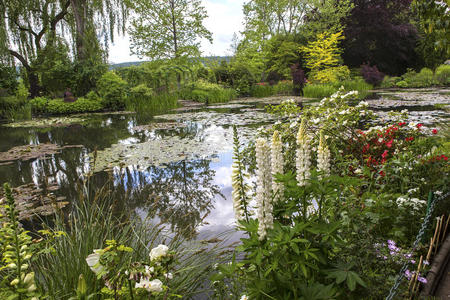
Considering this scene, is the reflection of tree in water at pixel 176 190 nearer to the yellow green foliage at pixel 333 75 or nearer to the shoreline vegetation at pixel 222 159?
the shoreline vegetation at pixel 222 159

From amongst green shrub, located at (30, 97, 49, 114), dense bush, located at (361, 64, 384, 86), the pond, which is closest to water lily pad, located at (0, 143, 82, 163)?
the pond

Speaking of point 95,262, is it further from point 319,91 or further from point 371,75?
point 371,75

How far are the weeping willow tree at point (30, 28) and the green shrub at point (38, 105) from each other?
2568 mm

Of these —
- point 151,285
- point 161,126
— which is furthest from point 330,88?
point 151,285

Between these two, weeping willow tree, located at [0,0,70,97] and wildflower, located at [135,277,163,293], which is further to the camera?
weeping willow tree, located at [0,0,70,97]

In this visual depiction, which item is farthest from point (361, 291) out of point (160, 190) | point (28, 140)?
point (28, 140)

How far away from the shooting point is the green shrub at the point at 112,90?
→ 48.1 ft

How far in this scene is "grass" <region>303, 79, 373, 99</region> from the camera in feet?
51.6

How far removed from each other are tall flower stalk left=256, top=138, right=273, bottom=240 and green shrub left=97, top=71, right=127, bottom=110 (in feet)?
49.3

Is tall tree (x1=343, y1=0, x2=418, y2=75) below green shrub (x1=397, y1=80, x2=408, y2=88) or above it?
above

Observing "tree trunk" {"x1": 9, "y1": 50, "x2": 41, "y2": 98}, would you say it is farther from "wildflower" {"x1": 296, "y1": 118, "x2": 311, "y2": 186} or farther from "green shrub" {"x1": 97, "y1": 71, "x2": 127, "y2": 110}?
"wildflower" {"x1": 296, "y1": 118, "x2": 311, "y2": 186}

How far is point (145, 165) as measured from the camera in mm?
5316

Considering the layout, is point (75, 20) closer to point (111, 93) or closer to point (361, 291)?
point (111, 93)

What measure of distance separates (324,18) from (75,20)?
17855 millimetres
